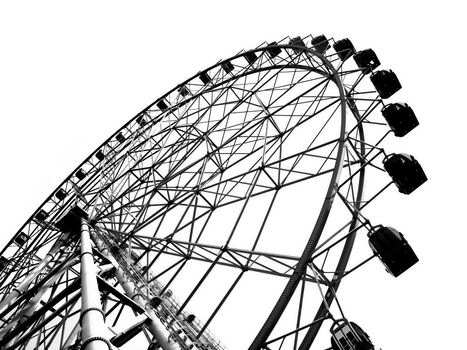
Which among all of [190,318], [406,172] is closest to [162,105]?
[190,318]

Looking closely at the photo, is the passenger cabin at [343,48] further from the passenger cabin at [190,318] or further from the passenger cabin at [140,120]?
the passenger cabin at [140,120]

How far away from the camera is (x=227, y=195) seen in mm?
12539

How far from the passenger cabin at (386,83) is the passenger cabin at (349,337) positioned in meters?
8.26

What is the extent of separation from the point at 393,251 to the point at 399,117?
540 centimetres

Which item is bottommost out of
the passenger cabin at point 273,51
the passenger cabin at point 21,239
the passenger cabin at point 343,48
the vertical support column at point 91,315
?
the vertical support column at point 91,315

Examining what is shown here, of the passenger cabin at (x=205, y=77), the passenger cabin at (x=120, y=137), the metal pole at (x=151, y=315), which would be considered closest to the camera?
the metal pole at (x=151, y=315)

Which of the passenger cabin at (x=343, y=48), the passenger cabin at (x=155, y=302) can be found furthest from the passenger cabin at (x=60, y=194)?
the passenger cabin at (x=343, y=48)

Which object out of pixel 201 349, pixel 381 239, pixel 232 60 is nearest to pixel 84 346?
pixel 201 349

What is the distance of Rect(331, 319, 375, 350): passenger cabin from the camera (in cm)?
616

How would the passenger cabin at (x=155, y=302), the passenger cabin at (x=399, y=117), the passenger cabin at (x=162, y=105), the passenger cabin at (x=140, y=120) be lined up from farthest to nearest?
1. the passenger cabin at (x=140, y=120)
2. the passenger cabin at (x=162, y=105)
3. the passenger cabin at (x=399, y=117)
4. the passenger cabin at (x=155, y=302)

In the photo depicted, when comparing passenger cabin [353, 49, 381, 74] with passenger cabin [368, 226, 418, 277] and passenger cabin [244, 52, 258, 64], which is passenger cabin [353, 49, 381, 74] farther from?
passenger cabin [368, 226, 418, 277]

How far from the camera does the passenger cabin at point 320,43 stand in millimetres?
17094

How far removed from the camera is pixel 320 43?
1700 centimetres

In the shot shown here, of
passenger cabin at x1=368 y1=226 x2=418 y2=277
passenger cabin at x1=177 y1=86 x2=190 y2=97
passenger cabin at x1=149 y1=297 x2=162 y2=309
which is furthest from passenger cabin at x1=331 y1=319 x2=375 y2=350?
passenger cabin at x1=177 y1=86 x2=190 y2=97
